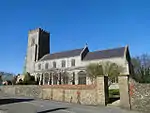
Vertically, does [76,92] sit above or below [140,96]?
below

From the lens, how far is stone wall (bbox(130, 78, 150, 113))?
15.0 meters

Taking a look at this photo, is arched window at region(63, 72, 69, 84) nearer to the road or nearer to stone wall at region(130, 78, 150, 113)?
the road

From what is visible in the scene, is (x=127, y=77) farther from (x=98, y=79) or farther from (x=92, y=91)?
(x=92, y=91)

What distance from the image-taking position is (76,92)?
72.7 feet

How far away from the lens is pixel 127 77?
1656cm

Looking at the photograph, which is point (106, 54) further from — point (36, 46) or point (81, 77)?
point (36, 46)

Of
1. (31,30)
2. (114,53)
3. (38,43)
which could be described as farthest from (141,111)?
(31,30)

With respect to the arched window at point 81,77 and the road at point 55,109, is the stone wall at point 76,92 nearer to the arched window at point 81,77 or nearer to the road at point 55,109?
the road at point 55,109

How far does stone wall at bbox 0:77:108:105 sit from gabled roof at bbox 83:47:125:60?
24.9 meters

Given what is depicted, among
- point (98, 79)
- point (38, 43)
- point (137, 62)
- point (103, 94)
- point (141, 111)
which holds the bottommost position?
point (141, 111)

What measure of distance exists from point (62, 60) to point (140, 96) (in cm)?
4432

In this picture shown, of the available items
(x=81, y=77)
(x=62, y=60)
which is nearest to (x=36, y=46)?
(x=62, y=60)

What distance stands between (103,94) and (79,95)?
391 centimetres

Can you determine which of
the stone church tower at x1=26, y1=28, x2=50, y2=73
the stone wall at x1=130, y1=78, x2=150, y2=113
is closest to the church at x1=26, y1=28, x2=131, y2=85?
the stone church tower at x1=26, y1=28, x2=50, y2=73
